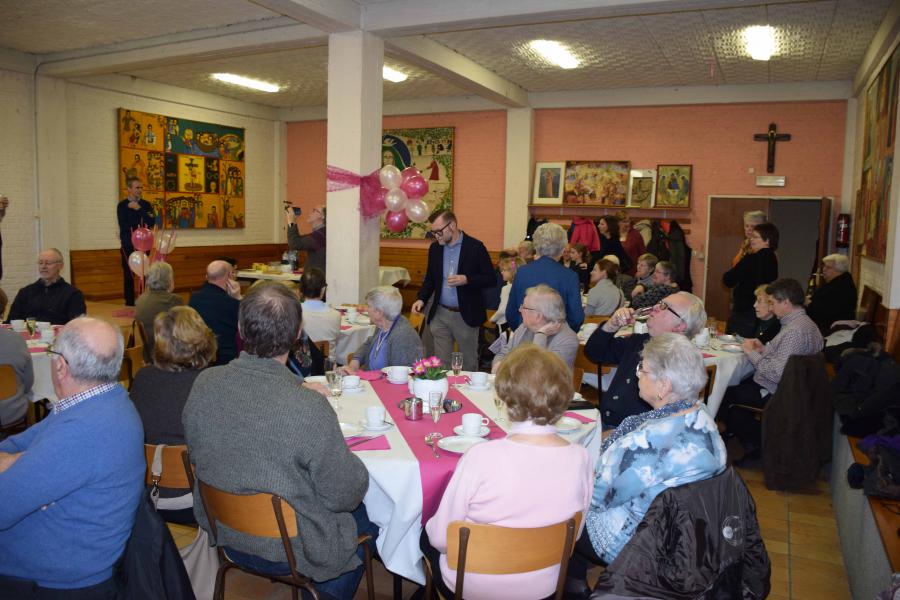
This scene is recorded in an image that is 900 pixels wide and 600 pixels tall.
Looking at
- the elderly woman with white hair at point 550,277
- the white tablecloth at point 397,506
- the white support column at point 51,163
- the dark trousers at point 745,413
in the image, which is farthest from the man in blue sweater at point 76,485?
the white support column at point 51,163

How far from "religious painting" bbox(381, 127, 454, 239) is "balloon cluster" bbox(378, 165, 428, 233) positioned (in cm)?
491

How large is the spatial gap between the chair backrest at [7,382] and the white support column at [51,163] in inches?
277

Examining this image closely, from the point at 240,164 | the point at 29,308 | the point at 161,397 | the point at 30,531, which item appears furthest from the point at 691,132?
the point at 30,531

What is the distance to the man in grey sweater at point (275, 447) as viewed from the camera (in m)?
2.25

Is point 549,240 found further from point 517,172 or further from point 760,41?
point 517,172

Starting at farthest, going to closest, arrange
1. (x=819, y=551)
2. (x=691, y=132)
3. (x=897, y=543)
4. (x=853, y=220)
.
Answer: (x=691, y=132) < (x=853, y=220) < (x=819, y=551) < (x=897, y=543)

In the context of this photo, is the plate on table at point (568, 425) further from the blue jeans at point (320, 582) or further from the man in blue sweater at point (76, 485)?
the man in blue sweater at point (76, 485)

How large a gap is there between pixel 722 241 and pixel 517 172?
3346 millimetres

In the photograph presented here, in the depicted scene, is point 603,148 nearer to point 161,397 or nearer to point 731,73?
point 731,73

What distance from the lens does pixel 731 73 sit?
9750 mm

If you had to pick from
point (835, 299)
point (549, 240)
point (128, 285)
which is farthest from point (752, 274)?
point (128, 285)

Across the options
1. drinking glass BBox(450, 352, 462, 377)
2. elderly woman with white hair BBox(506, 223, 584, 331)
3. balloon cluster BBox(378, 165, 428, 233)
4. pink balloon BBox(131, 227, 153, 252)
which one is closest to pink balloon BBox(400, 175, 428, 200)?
balloon cluster BBox(378, 165, 428, 233)

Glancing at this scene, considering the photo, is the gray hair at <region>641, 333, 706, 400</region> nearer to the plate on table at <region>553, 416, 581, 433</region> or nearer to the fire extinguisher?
the plate on table at <region>553, 416, 581, 433</region>

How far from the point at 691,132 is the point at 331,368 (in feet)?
29.4
